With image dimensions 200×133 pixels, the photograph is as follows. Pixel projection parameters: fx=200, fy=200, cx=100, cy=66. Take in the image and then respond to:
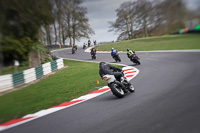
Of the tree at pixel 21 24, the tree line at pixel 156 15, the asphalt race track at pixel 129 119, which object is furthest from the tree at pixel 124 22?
the asphalt race track at pixel 129 119

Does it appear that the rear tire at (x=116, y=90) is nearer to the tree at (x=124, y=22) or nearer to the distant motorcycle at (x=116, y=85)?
the distant motorcycle at (x=116, y=85)

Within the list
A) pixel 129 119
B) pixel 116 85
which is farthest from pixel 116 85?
pixel 129 119

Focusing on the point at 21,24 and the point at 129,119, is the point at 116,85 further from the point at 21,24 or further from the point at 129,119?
the point at 21,24

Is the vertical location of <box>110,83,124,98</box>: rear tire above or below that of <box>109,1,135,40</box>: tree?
below

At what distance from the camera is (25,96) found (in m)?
1.60

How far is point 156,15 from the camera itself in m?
1.21

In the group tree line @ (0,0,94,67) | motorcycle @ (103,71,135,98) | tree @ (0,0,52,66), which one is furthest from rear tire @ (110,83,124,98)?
tree @ (0,0,52,66)

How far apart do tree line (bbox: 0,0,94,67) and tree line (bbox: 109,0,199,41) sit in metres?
0.42

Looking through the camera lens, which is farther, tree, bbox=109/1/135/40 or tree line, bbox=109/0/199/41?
tree, bbox=109/1/135/40

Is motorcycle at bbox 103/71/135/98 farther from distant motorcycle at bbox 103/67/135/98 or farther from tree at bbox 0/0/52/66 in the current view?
tree at bbox 0/0/52/66

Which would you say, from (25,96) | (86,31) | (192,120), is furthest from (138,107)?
(25,96)

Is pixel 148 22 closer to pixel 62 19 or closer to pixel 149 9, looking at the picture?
pixel 149 9

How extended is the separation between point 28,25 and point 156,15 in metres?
0.84

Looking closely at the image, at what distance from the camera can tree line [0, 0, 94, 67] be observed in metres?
1.19
